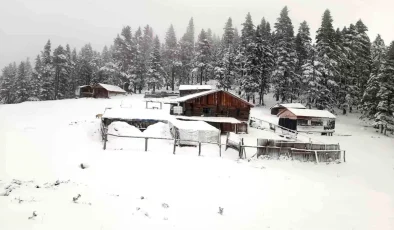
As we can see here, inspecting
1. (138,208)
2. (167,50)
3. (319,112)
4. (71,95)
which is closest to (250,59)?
(319,112)

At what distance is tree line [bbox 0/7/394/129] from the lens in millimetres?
47281

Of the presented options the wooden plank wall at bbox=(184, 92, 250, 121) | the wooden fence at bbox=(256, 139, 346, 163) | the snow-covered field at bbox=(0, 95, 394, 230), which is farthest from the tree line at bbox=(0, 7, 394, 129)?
the snow-covered field at bbox=(0, 95, 394, 230)

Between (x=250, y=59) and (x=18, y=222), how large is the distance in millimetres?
50826

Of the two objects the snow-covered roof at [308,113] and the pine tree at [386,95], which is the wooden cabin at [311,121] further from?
the pine tree at [386,95]

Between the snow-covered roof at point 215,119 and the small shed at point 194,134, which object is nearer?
the small shed at point 194,134

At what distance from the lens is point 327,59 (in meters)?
47.5

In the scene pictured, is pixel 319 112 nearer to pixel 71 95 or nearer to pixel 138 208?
pixel 138 208

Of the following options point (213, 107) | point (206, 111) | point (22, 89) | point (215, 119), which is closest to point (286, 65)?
point (213, 107)

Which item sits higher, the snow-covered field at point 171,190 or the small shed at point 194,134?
the small shed at point 194,134

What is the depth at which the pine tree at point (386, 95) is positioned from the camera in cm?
4011

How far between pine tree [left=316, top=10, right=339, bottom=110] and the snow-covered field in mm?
27234

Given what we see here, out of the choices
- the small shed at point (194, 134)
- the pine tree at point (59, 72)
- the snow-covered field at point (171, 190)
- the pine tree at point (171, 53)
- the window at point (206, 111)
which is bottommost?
the snow-covered field at point (171, 190)

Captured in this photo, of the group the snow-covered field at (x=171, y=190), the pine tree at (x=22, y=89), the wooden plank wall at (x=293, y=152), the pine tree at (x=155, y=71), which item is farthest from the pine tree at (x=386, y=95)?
Answer: the pine tree at (x=22, y=89)

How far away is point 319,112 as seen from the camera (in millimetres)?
42406
